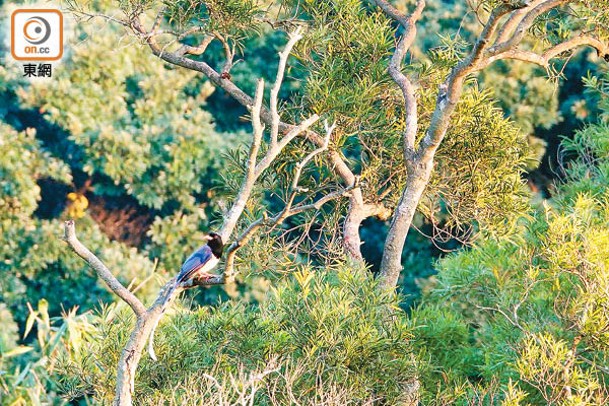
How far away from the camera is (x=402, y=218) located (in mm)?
4652

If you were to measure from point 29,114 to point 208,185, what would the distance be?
4.95 ft

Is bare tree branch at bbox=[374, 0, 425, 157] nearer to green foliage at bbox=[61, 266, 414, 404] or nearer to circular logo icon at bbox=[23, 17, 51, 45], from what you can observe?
green foliage at bbox=[61, 266, 414, 404]

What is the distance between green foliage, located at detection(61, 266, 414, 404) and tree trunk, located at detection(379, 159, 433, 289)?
0.32 meters

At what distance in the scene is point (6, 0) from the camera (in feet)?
27.3

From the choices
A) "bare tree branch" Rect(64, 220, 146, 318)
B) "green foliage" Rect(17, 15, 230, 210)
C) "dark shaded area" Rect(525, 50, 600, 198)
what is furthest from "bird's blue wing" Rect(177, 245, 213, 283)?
"dark shaded area" Rect(525, 50, 600, 198)

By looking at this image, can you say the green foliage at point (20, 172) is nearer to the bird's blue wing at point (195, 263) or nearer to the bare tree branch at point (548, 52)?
the bare tree branch at point (548, 52)

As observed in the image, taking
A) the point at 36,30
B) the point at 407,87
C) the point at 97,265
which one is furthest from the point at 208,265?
the point at 36,30

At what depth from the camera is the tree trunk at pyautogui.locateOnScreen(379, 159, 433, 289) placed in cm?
464

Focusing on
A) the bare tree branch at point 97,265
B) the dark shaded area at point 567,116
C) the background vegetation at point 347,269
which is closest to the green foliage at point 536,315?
the background vegetation at point 347,269

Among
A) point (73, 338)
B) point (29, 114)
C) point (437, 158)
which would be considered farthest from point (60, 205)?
point (437, 158)

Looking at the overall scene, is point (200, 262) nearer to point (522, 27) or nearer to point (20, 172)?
point (522, 27)

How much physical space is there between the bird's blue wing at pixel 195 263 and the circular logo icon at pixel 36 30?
373 cm

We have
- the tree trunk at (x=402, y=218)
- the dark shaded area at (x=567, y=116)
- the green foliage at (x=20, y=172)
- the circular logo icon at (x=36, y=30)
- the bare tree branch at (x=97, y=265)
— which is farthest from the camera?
the dark shaded area at (x=567, y=116)

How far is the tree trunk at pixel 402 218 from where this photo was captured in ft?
15.2
